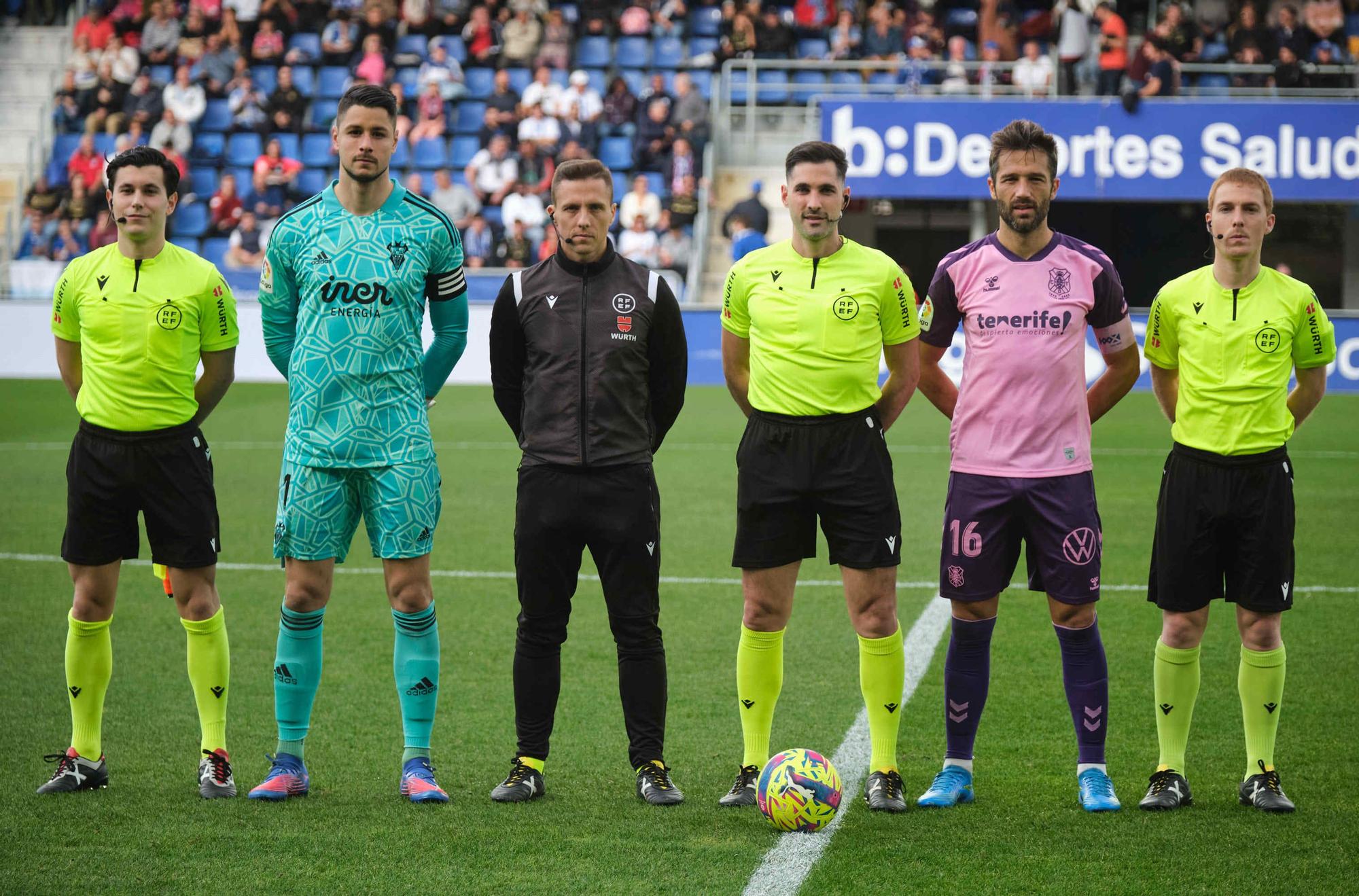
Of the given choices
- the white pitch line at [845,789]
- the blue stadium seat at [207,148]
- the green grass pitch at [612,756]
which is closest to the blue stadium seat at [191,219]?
the blue stadium seat at [207,148]

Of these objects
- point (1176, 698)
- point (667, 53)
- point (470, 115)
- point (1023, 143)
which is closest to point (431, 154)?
point (470, 115)

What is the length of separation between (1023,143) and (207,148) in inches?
849

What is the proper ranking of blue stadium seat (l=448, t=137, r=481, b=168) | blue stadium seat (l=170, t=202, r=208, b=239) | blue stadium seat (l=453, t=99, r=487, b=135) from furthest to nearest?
blue stadium seat (l=453, t=99, r=487, b=135) < blue stadium seat (l=448, t=137, r=481, b=168) < blue stadium seat (l=170, t=202, r=208, b=239)

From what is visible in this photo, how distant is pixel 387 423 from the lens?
4555 millimetres

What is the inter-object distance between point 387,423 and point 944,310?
1779 millimetres

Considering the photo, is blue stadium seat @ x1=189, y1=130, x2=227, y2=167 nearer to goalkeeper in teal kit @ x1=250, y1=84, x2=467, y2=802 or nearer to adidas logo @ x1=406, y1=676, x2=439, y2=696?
goalkeeper in teal kit @ x1=250, y1=84, x2=467, y2=802

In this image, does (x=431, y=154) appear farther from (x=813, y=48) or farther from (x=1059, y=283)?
(x=1059, y=283)

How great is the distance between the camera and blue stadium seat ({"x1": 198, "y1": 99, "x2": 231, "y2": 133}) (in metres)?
24.5

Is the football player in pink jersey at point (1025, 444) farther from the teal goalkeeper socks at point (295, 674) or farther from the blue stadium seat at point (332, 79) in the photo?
the blue stadium seat at point (332, 79)

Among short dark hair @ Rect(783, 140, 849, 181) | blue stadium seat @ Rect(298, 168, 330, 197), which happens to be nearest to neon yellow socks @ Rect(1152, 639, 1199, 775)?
short dark hair @ Rect(783, 140, 849, 181)

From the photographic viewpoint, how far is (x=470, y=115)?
2450 cm

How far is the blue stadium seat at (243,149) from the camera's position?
24.1 metres

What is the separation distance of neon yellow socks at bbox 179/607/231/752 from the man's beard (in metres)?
2.76

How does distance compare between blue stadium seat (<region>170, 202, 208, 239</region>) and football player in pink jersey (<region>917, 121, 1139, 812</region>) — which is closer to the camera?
football player in pink jersey (<region>917, 121, 1139, 812</region>)
